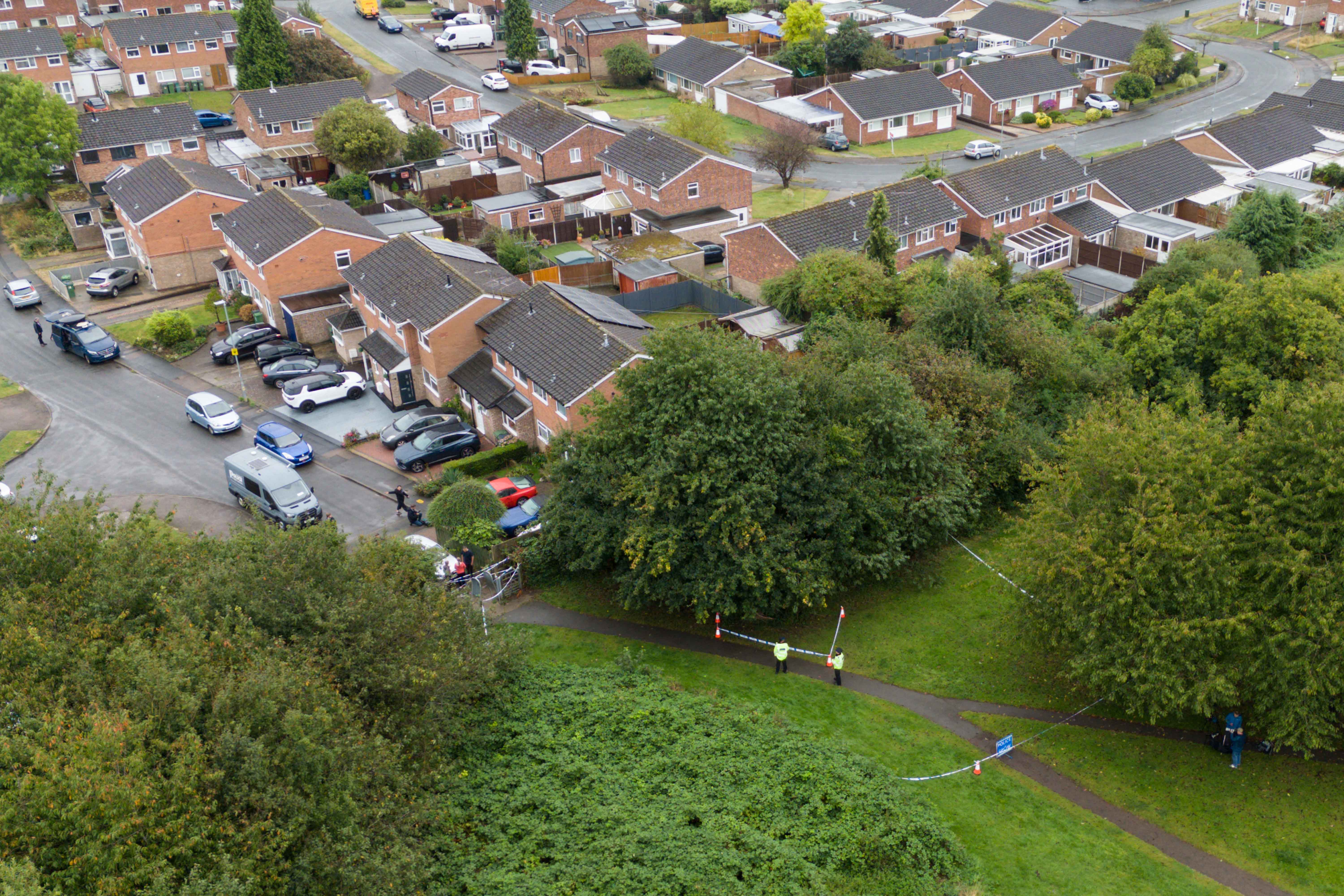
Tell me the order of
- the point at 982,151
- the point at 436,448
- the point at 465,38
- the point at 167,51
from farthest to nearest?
the point at 465,38 < the point at 167,51 < the point at 982,151 < the point at 436,448

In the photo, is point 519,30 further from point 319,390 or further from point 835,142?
point 319,390

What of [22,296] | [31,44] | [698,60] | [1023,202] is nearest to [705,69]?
[698,60]

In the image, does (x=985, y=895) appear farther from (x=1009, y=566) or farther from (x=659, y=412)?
(x=659, y=412)

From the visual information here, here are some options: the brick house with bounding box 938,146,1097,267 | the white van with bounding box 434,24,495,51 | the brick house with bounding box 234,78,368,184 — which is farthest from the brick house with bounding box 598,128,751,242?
the white van with bounding box 434,24,495,51

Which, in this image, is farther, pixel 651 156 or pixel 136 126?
pixel 136 126

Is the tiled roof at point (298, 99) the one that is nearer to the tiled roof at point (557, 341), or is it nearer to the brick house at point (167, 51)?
the brick house at point (167, 51)

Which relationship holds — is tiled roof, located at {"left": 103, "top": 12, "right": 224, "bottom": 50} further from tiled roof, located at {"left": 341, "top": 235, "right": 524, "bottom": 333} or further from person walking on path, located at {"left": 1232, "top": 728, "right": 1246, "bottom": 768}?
person walking on path, located at {"left": 1232, "top": 728, "right": 1246, "bottom": 768}
